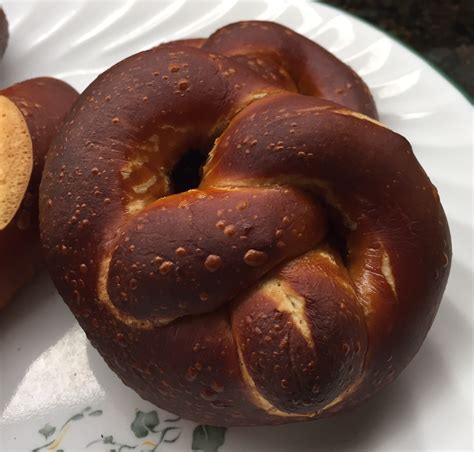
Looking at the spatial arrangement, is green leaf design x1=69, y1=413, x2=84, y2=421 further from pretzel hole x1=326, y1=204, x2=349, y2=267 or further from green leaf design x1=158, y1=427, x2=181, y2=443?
pretzel hole x1=326, y1=204, x2=349, y2=267

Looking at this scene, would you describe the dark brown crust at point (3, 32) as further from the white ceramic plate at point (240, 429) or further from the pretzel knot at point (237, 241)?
the pretzel knot at point (237, 241)

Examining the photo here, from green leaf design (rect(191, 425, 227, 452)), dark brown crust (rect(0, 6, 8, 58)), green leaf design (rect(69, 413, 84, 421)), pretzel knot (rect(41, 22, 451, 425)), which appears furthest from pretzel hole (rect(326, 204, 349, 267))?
dark brown crust (rect(0, 6, 8, 58))

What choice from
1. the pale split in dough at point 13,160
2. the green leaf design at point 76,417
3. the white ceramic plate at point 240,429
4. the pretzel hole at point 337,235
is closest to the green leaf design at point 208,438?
the white ceramic plate at point 240,429

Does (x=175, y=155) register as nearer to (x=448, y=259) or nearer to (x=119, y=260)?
(x=119, y=260)

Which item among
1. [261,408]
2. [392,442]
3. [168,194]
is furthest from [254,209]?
[392,442]

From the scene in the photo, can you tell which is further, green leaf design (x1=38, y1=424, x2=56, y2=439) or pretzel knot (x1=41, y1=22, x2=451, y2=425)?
green leaf design (x1=38, y1=424, x2=56, y2=439)

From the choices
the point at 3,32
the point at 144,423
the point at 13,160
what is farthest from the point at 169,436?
the point at 3,32

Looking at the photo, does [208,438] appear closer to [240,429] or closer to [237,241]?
[240,429]
